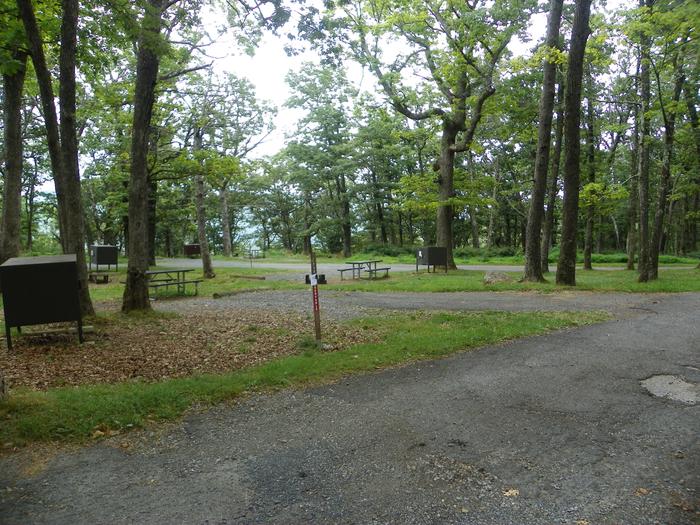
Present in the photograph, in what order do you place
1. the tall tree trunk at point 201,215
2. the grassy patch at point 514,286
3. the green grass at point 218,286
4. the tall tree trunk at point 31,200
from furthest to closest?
the tall tree trunk at point 31,200 → the tall tree trunk at point 201,215 → the green grass at point 218,286 → the grassy patch at point 514,286

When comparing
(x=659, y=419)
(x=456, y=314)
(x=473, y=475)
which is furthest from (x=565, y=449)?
(x=456, y=314)

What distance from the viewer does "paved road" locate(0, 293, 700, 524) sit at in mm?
2826

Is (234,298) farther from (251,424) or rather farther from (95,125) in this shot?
(95,125)

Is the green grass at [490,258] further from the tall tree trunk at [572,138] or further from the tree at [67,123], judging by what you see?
the tree at [67,123]

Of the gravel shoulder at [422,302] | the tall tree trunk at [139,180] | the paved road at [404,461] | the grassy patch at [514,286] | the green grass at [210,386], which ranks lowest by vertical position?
the paved road at [404,461]

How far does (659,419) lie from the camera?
4148 millimetres

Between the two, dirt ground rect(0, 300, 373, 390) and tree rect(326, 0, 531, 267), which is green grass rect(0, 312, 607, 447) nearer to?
dirt ground rect(0, 300, 373, 390)

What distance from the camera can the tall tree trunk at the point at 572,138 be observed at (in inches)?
493

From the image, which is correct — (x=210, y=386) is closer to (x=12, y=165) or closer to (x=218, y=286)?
(x=12, y=165)

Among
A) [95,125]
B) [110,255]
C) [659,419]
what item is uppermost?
[95,125]

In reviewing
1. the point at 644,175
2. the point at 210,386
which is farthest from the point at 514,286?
the point at 210,386

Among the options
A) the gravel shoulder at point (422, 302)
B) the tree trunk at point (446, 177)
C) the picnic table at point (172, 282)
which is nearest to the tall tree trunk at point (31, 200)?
the picnic table at point (172, 282)

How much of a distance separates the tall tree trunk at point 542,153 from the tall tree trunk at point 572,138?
0.86m

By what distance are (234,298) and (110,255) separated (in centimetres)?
1180
